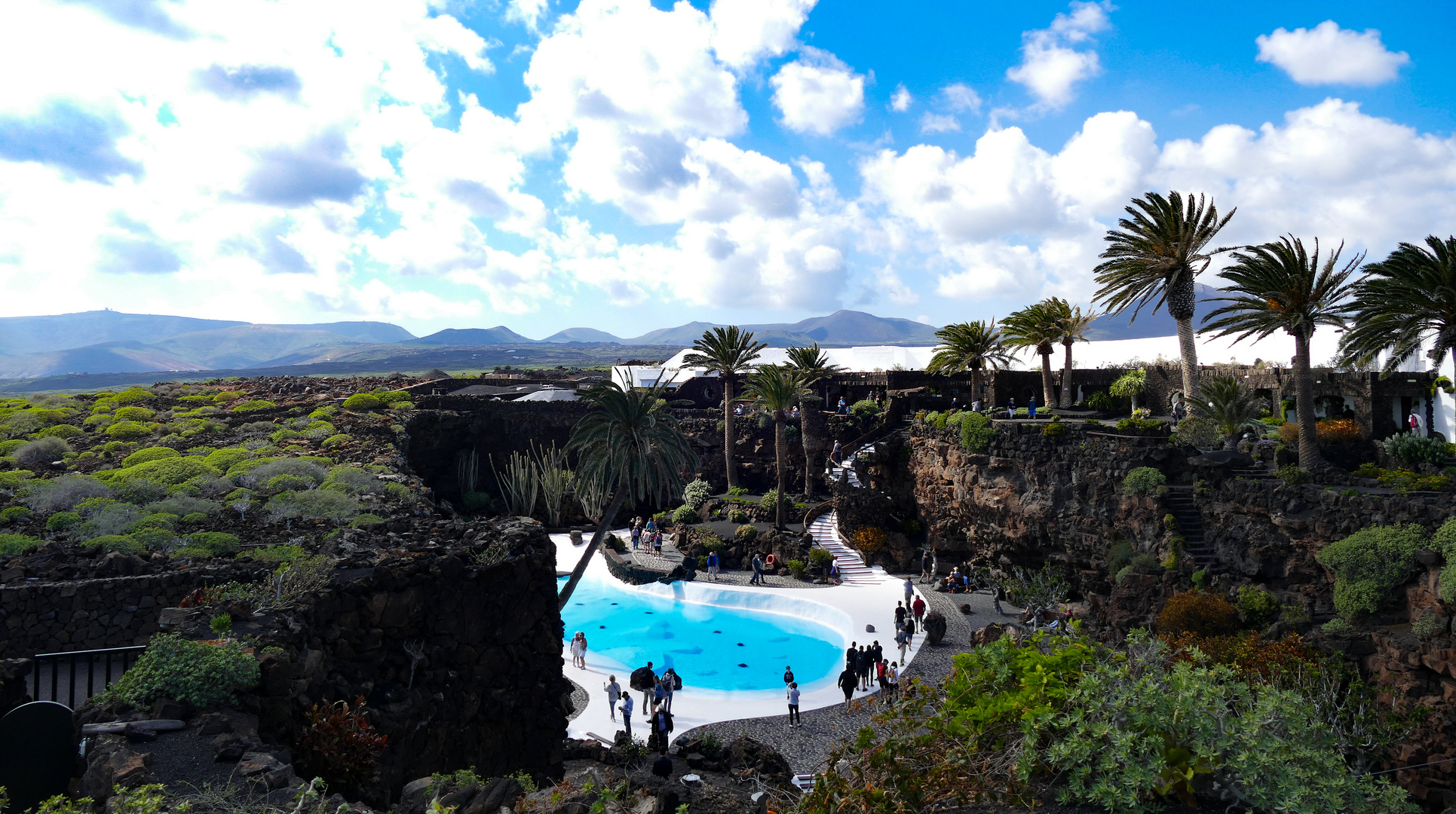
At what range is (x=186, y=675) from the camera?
8.59m

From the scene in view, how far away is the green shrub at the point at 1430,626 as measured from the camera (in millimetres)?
15461

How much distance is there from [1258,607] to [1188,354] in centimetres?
1082

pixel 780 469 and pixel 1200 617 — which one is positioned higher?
pixel 780 469

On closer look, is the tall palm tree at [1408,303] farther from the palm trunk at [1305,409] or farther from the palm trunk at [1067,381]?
the palm trunk at [1067,381]

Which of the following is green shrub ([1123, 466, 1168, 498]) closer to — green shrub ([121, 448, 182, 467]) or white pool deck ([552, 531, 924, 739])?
white pool deck ([552, 531, 924, 739])

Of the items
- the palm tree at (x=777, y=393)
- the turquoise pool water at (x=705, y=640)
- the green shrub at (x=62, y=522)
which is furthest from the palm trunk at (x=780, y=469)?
the green shrub at (x=62, y=522)

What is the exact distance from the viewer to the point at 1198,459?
24141 mm

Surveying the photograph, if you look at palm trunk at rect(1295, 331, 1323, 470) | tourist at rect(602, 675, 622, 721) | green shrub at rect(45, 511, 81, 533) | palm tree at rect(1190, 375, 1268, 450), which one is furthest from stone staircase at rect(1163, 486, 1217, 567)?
green shrub at rect(45, 511, 81, 533)

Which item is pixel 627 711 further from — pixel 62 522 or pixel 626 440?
pixel 62 522

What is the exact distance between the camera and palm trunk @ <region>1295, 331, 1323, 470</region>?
21594 millimetres

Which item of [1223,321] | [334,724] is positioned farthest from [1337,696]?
[334,724]

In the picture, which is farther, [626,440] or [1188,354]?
[1188,354]

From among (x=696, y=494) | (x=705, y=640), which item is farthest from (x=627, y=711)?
(x=696, y=494)

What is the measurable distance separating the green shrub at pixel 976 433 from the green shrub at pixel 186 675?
2789cm
